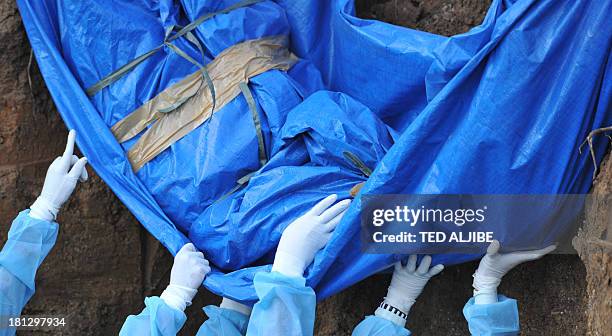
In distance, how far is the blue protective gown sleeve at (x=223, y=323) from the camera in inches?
72.2

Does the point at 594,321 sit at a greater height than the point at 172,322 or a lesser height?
greater

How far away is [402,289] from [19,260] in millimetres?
833

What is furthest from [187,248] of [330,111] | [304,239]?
[330,111]

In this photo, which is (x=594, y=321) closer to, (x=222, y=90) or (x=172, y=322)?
(x=172, y=322)

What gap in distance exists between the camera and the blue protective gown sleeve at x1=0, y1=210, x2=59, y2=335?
1881 millimetres

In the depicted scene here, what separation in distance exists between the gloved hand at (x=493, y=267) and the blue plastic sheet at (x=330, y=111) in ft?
0.18

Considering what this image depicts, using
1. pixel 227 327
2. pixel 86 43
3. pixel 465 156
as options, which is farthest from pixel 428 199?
pixel 86 43

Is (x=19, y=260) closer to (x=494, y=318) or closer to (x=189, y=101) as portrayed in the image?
(x=189, y=101)

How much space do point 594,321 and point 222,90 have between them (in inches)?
38.0

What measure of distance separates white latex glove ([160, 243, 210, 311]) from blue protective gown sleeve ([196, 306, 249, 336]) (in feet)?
0.20

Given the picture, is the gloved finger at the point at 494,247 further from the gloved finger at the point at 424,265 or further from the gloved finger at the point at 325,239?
the gloved finger at the point at 325,239

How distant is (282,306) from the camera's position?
1.65m

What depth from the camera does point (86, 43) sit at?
204 centimetres

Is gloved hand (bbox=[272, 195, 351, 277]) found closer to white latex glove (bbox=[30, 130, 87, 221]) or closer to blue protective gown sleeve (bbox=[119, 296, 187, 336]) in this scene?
blue protective gown sleeve (bbox=[119, 296, 187, 336])
